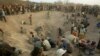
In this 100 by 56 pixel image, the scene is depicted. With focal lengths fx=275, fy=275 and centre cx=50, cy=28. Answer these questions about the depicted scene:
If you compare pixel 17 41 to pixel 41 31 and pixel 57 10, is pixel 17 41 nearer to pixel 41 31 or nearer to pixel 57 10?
pixel 41 31

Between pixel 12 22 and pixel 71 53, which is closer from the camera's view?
pixel 71 53

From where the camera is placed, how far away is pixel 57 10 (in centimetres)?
1377

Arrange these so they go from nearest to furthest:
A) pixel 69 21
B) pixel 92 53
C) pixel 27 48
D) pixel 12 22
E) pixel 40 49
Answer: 1. pixel 40 49
2. pixel 92 53
3. pixel 27 48
4. pixel 12 22
5. pixel 69 21

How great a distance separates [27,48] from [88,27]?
4.23 metres

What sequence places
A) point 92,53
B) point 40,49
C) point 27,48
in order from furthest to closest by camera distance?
point 27,48 < point 92,53 < point 40,49

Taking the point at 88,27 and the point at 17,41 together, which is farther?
the point at 88,27

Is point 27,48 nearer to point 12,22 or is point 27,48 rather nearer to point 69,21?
point 12,22

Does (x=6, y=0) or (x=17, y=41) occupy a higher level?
(x=6, y=0)

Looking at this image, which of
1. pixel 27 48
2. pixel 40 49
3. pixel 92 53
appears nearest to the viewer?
pixel 40 49

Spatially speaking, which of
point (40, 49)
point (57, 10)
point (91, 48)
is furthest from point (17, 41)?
point (57, 10)

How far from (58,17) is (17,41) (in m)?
4.09

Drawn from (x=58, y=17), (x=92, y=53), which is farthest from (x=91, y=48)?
(x=58, y=17)

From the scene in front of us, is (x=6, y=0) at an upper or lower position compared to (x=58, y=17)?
upper

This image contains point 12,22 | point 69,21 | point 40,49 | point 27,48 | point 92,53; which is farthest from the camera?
point 69,21
